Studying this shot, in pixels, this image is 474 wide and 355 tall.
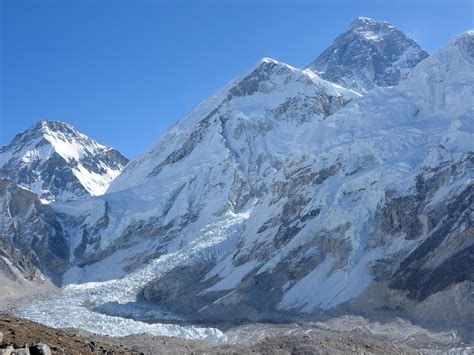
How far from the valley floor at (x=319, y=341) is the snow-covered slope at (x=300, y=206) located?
5.24 m

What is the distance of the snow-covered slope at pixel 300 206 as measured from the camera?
92312mm

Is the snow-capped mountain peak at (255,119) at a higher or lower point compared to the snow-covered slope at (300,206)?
higher

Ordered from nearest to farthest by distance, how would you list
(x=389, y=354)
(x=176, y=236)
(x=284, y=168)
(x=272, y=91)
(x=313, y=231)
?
(x=389, y=354), (x=313, y=231), (x=284, y=168), (x=176, y=236), (x=272, y=91)

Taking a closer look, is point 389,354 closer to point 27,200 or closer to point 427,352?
point 427,352

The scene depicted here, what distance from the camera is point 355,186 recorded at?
4434 inches

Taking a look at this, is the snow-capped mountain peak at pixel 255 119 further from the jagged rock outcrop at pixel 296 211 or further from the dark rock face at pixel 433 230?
the dark rock face at pixel 433 230

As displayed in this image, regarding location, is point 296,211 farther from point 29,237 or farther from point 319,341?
point 29,237

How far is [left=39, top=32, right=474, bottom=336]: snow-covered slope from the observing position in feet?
303

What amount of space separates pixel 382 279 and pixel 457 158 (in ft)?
69.6

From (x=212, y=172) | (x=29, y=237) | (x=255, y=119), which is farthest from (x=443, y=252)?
(x=29, y=237)

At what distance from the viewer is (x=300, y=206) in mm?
120062

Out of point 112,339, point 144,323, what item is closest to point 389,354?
point 112,339

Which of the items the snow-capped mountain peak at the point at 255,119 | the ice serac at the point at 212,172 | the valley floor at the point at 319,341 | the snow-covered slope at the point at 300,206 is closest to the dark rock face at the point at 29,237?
the snow-covered slope at the point at 300,206

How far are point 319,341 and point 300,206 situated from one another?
189 feet
